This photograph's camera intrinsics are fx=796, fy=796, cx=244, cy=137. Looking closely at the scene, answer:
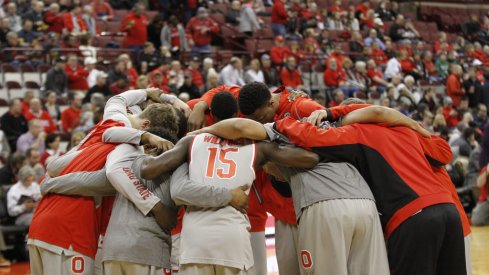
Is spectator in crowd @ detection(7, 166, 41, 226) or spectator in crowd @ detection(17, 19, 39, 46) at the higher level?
spectator in crowd @ detection(17, 19, 39, 46)

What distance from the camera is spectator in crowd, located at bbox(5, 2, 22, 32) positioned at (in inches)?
570

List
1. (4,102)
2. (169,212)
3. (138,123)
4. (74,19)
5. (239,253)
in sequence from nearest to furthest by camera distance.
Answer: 1. (239,253)
2. (169,212)
3. (138,123)
4. (4,102)
5. (74,19)

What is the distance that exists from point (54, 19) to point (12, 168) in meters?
5.62

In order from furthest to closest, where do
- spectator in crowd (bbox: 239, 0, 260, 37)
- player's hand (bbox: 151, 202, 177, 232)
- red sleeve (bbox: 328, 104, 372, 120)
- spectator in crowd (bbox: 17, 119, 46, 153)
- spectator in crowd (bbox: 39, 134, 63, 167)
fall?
spectator in crowd (bbox: 239, 0, 260, 37) → spectator in crowd (bbox: 17, 119, 46, 153) → spectator in crowd (bbox: 39, 134, 63, 167) → red sleeve (bbox: 328, 104, 372, 120) → player's hand (bbox: 151, 202, 177, 232)

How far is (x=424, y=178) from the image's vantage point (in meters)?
4.80

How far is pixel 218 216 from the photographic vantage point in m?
4.52

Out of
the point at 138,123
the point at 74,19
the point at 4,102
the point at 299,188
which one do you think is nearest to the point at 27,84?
the point at 4,102

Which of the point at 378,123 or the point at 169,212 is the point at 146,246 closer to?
the point at 169,212

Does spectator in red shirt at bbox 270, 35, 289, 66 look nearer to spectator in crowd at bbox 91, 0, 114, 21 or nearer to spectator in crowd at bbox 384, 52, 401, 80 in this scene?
spectator in crowd at bbox 384, 52, 401, 80

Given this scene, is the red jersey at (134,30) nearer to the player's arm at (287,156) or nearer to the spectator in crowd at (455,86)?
the spectator in crowd at (455,86)

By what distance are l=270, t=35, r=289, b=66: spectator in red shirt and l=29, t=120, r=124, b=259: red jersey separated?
1198cm

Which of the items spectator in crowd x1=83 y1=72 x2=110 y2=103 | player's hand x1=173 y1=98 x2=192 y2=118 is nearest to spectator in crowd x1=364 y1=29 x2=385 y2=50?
spectator in crowd x1=83 y1=72 x2=110 y2=103

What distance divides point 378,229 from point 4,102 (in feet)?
30.1

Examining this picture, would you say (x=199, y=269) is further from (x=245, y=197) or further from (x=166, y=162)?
(x=166, y=162)
